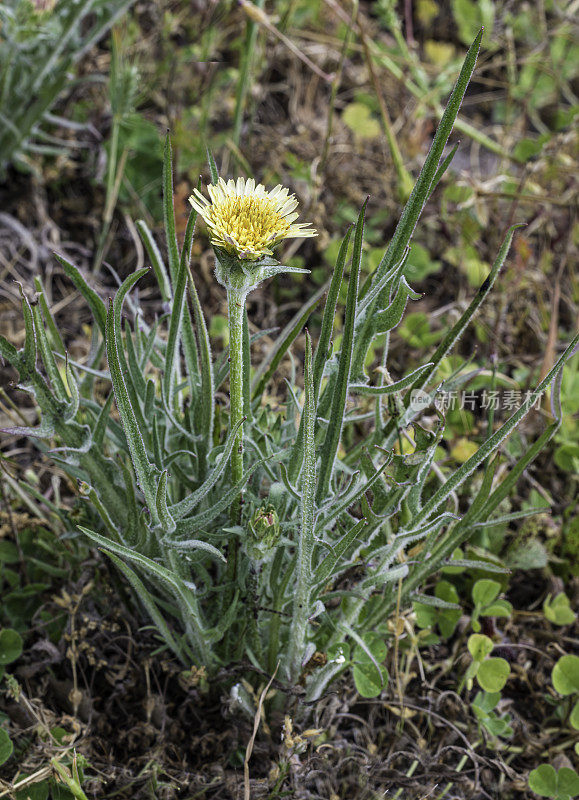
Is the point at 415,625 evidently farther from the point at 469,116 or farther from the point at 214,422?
the point at 469,116

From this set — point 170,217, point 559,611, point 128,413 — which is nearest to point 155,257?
point 170,217

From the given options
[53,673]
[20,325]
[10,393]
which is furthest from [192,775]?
[20,325]

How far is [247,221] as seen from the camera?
2.99 feet

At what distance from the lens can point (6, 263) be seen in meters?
2.00

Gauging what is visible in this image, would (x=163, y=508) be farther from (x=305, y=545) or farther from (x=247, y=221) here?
(x=247, y=221)

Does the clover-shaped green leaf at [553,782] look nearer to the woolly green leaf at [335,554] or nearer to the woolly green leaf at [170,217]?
the woolly green leaf at [335,554]

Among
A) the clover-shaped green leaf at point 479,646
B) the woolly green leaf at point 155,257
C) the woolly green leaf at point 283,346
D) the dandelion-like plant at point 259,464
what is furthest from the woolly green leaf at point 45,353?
the clover-shaped green leaf at point 479,646

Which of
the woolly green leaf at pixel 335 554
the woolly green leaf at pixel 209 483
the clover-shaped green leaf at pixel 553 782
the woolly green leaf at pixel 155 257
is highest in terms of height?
the woolly green leaf at pixel 155 257

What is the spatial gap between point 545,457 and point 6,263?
149 centimetres

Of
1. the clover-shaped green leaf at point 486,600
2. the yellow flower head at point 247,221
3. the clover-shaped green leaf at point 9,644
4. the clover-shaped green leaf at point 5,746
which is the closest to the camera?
the yellow flower head at point 247,221

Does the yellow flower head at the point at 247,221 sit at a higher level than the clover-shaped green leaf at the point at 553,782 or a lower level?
higher

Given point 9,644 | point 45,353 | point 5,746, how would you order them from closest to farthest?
point 45,353 < point 5,746 < point 9,644

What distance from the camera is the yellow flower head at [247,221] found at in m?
0.87

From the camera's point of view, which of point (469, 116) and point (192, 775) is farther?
point (469, 116)
